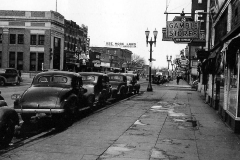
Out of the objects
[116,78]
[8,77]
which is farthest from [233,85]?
[8,77]

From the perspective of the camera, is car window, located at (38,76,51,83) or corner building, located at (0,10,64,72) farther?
corner building, located at (0,10,64,72)

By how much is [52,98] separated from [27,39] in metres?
41.6

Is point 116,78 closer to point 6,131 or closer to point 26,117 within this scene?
point 26,117

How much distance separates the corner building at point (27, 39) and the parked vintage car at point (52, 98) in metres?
37.9

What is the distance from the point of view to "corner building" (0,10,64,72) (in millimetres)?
48781

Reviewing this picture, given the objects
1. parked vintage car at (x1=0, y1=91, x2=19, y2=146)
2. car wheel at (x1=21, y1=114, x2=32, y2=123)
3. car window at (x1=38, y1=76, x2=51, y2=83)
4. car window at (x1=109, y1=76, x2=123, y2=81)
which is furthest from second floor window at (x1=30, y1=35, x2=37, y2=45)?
parked vintage car at (x1=0, y1=91, x2=19, y2=146)

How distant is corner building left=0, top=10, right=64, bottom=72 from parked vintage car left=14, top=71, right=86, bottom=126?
124ft

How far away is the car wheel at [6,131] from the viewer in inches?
282

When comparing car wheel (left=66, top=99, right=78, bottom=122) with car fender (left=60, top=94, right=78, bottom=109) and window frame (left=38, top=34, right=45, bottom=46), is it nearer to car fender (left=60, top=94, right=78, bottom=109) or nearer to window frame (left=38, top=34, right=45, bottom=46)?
car fender (left=60, top=94, right=78, bottom=109)

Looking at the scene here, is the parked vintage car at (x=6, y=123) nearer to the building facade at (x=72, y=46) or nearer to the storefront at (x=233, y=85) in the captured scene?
the storefront at (x=233, y=85)

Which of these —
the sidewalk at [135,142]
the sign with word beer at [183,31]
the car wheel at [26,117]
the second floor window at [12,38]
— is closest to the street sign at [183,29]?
the sign with word beer at [183,31]

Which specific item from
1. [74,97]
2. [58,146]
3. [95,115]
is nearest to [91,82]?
[95,115]

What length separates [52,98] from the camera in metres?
9.99

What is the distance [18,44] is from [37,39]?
122 inches
